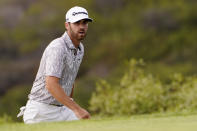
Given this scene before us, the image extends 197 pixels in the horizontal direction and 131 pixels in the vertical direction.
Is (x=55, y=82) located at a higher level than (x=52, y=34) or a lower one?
lower

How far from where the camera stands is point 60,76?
5.21 metres

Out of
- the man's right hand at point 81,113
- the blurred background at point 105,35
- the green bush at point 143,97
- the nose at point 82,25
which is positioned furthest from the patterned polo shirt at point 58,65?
the blurred background at point 105,35

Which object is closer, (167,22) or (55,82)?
(55,82)

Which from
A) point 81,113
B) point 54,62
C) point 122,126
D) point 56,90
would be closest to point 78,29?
point 54,62

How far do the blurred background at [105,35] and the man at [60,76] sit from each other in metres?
12.2

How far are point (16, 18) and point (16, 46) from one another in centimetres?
142

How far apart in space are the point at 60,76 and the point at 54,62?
0.14m

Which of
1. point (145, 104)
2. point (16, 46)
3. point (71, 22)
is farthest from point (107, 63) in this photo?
point (71, 22)

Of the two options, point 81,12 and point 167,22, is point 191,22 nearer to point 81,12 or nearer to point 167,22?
point 167,22

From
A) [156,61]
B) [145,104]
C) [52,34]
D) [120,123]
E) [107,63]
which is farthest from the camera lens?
[52,34]

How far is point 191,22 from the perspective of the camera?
2161 cm

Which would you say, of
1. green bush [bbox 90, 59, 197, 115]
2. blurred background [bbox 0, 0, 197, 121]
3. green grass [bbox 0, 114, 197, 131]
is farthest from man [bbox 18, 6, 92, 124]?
blurred background [bbox 0, 0, 197, 121]

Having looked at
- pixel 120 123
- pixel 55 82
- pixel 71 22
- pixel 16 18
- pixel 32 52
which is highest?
pixel 16 18

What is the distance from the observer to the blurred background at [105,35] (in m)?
19.5
